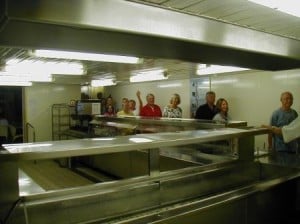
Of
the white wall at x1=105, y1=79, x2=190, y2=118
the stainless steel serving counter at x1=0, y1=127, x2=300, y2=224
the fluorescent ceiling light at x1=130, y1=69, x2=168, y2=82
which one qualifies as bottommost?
the stainless steel serving counter at x1=0, y1=127, x2=300, y2=224

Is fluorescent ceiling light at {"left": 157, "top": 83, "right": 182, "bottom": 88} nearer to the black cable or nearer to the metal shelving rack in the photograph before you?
the metal shelving rack

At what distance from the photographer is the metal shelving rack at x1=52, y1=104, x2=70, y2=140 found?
23.9 ft

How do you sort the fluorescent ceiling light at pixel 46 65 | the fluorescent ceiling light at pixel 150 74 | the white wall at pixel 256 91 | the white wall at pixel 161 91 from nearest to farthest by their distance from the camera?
1. the fluorescent ceiling light at pixel 46 65
2. the white wall at pixel 256 91
3. the fluorescent ceiling light at pixel 150 74
4. the white wall at pixel 161 91

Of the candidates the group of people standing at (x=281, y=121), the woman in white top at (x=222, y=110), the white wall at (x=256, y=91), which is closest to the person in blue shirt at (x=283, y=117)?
the group of people standing at (x=281, y=121)

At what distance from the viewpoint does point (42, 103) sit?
23.4 ft

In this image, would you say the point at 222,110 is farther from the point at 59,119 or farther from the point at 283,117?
the point at 59,119

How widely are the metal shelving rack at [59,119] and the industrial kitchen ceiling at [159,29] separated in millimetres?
6085

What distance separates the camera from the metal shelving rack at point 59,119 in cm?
729

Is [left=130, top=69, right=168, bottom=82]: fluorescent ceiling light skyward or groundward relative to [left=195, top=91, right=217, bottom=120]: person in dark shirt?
skyward

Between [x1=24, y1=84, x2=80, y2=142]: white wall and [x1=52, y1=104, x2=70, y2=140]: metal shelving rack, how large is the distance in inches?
4.1

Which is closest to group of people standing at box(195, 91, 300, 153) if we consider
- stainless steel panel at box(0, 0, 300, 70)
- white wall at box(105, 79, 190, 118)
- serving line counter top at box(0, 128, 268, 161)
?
stainless steel panel at box(0, 0, 300, 70)

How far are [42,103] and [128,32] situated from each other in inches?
257

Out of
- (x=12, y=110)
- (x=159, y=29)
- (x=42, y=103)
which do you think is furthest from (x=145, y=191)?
(x=12, y=110)

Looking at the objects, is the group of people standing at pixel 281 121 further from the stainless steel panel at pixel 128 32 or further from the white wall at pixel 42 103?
the white wall at pixel 42 103
